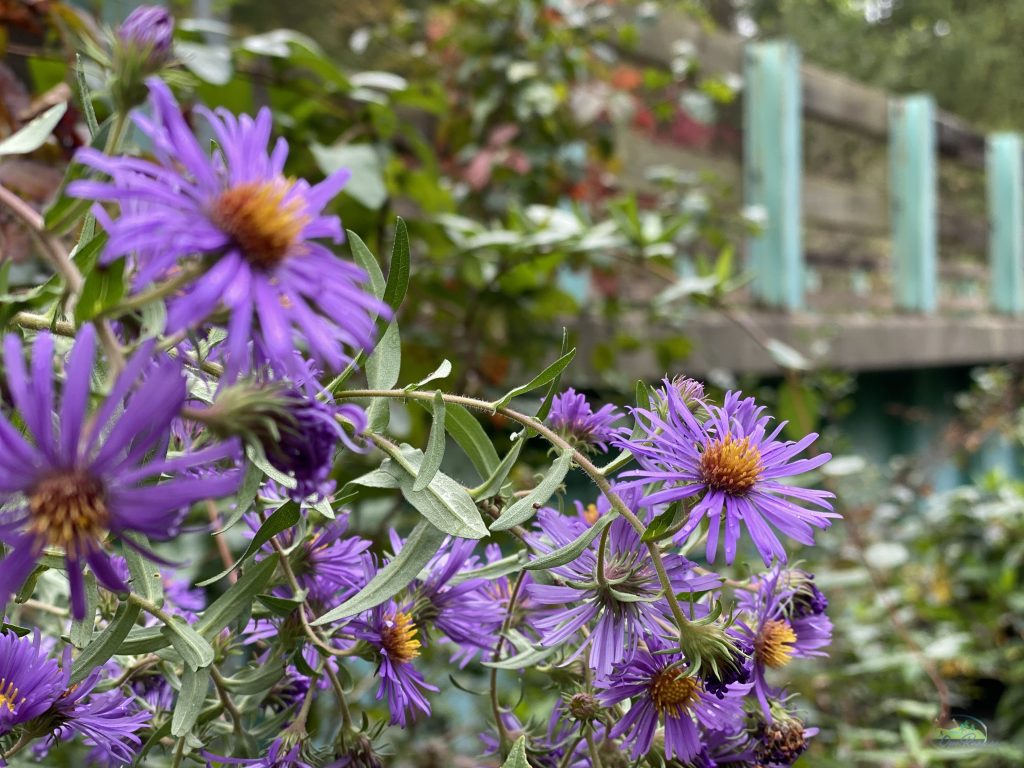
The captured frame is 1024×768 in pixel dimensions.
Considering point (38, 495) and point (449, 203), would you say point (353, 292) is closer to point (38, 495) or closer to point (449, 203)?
point (38, 495)

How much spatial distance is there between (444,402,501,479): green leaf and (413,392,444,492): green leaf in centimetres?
3

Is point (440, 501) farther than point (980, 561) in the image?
No

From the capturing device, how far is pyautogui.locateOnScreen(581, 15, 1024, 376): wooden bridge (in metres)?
1.88

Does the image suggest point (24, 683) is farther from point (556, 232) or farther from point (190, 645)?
point (556, 232)

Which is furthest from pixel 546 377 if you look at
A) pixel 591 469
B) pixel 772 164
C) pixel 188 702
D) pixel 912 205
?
pixel 912 205

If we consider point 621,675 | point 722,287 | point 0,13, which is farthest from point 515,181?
point 621,675

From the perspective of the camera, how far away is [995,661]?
1504 mm

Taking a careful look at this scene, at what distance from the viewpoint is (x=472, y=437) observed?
12.9 inches

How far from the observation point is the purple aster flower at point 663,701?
312 millimetres

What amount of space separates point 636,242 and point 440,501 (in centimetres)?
77

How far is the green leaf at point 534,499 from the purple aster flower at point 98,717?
0.14 m

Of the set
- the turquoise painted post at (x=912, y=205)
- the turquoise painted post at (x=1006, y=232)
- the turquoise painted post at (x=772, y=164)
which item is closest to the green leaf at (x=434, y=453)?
the turquoise painted post at (x=772, y=164)

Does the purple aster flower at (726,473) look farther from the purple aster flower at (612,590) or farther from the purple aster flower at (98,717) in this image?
the purple aster flower at (98,717)

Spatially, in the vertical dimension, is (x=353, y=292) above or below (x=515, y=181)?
below
